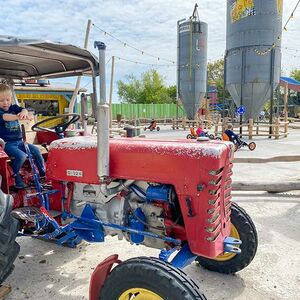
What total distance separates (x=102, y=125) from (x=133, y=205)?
721mm

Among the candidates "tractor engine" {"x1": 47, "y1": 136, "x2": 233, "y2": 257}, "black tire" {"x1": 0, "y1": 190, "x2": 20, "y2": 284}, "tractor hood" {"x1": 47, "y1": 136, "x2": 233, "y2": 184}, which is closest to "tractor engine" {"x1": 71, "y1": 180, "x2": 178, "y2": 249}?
A: "tractor engine" {"x1": 47, "y1": 136, "x2": 233, "y2": 257}

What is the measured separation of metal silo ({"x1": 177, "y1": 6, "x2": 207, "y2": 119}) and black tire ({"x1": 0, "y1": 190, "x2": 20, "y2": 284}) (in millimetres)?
19534

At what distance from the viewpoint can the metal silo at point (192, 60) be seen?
20.7m

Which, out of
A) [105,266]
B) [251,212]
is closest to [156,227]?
[105,266]

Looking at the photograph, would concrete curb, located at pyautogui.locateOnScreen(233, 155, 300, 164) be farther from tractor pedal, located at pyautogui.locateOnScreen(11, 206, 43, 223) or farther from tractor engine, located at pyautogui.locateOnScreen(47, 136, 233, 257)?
tractor pedal, located at pyautogui.locateOnScreen(11, 206, 43, 223)

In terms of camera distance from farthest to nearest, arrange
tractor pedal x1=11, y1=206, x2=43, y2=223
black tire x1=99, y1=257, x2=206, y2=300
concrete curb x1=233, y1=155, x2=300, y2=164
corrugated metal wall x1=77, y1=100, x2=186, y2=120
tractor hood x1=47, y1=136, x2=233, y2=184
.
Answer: corrugated metal wall x1=77, y1=100, x2=186, y2=120 → concrete curb x1=233, y1=155, x2=300, y2=164 → tractor pedal x1=11, y1=206, x2=43, y2=223 → tractor hood x1=47, y1=136, x2=233, y2=184 → black tire x1=99, y1=257, x2=206, y2=300

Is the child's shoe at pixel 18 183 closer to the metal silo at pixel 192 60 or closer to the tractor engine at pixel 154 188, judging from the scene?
the tractor engine at pixel 154 188

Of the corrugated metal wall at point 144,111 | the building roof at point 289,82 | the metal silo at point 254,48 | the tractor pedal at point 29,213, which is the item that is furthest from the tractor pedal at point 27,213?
the corrugated metal wall at point 144,111

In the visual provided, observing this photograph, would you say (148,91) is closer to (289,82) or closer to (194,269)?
(289,82)

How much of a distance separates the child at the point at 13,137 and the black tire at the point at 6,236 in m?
0.42

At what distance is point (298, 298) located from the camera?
2693 millimetres

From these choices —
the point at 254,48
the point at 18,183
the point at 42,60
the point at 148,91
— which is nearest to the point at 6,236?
the point at 18,183

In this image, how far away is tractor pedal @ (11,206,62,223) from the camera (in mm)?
2742

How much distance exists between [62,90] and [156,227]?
13864 millimetres
